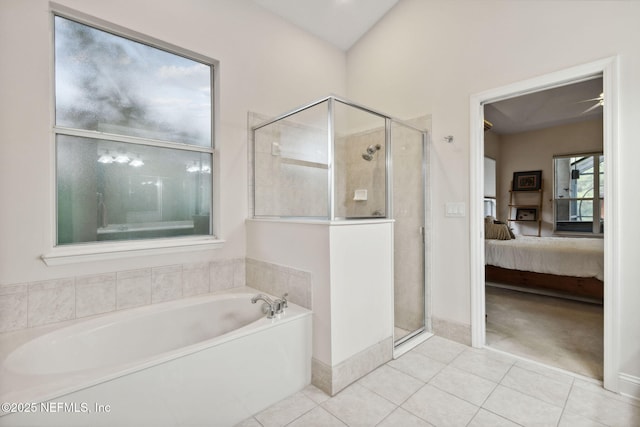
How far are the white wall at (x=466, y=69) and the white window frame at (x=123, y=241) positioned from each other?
172cm

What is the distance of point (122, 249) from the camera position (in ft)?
6.49

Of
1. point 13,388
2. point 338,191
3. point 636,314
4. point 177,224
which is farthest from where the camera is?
point 177,224

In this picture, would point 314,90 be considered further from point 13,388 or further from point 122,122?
point 13,388

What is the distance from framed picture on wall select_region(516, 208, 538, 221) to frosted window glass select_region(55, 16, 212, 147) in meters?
5.99

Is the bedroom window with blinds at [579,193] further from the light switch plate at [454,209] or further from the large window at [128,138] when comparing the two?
the large window at [128,138]

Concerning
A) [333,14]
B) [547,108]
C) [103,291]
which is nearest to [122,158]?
[103,291]

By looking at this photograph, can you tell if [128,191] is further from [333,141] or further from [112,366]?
[333,141]

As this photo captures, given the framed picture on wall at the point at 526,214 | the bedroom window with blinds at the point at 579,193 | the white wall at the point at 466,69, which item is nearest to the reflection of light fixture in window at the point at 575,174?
the bedroom window with blinds at the point at 579,193

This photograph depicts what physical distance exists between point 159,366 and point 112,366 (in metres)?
0.19

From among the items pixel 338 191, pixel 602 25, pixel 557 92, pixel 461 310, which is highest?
pixel 557 92

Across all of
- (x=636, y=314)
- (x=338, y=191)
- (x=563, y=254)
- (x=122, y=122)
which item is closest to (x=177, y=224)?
(x=122, y=122)

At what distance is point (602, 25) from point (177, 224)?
10.4 feet

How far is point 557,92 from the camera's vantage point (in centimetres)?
376

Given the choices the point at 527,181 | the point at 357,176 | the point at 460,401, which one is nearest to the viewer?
the point at 460,401
